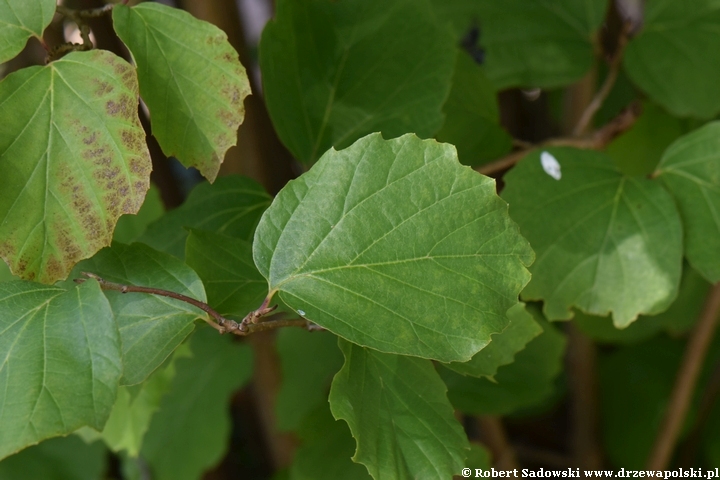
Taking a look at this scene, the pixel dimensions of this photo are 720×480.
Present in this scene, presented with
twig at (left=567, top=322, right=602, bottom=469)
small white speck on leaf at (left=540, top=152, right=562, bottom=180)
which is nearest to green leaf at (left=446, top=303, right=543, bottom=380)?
small white speck on leaf at (left=540, top=152, right=562, bottom=180)

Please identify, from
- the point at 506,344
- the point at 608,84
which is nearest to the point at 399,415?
the point at 506,344

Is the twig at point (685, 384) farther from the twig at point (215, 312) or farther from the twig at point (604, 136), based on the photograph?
the twig at point (215, 312)

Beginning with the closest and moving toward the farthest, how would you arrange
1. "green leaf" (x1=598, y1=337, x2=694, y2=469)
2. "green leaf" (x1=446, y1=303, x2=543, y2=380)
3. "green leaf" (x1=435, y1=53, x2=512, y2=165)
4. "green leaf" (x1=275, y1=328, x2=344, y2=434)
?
1. "green leaf" (x1=446, y1=303, x2=543, y2=380)
2. "green leaf" (x1=435, y1=53, x2=512, y2=165)
3. "green leaf" (x1=275, y1=328, x2=344, y2=434)
4. "green leaf" (x1=598, y1=337, x2=694, y2=469)

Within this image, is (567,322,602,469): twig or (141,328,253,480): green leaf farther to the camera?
(567,322,602,469): twig

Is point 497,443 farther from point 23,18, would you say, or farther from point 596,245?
point 23,18

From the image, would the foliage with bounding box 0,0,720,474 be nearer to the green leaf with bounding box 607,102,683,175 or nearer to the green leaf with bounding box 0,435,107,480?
the green leaf with bounding box 607,102,683,175

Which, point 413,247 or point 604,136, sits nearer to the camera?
point 413,247

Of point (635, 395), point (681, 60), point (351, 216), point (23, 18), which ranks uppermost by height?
point (23, 18)

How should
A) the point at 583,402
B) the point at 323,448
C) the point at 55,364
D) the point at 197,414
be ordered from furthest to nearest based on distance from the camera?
the point at 583,402 < the point at 197,414 < the point at 323,448 < the point at 55,364
